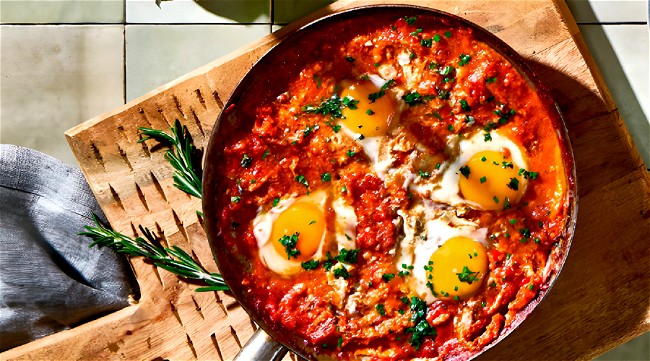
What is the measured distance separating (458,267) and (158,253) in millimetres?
1260

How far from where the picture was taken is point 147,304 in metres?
2.76

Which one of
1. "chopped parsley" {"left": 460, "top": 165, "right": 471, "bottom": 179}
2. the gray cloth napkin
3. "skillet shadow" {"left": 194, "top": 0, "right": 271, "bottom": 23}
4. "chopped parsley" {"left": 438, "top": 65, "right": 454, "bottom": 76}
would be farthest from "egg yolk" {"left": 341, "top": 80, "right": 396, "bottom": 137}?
the gray cloth napkin

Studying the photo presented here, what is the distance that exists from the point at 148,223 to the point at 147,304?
356mm

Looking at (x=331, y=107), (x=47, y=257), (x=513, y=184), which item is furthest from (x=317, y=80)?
(x=47, y=257)

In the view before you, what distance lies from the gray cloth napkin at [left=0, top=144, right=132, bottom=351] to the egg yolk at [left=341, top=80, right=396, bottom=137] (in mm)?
1320

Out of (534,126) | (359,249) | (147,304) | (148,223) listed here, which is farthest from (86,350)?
(534,126)

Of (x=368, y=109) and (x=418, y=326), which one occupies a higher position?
(x=368, y=109)

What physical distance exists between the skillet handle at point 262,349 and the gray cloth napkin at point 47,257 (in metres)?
0.81

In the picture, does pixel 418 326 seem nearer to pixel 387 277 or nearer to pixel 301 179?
pixel 387 277

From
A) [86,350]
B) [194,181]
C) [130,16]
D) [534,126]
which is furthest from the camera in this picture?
[130,16]

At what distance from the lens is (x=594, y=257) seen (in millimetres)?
2541

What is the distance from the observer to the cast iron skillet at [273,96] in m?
2.24

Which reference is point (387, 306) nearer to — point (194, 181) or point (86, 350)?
point (194, 181)

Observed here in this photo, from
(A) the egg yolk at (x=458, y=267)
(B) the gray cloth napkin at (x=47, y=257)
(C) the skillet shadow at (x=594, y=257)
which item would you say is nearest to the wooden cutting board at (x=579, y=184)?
(C) the skillet shadow at (x=594, y=257)
